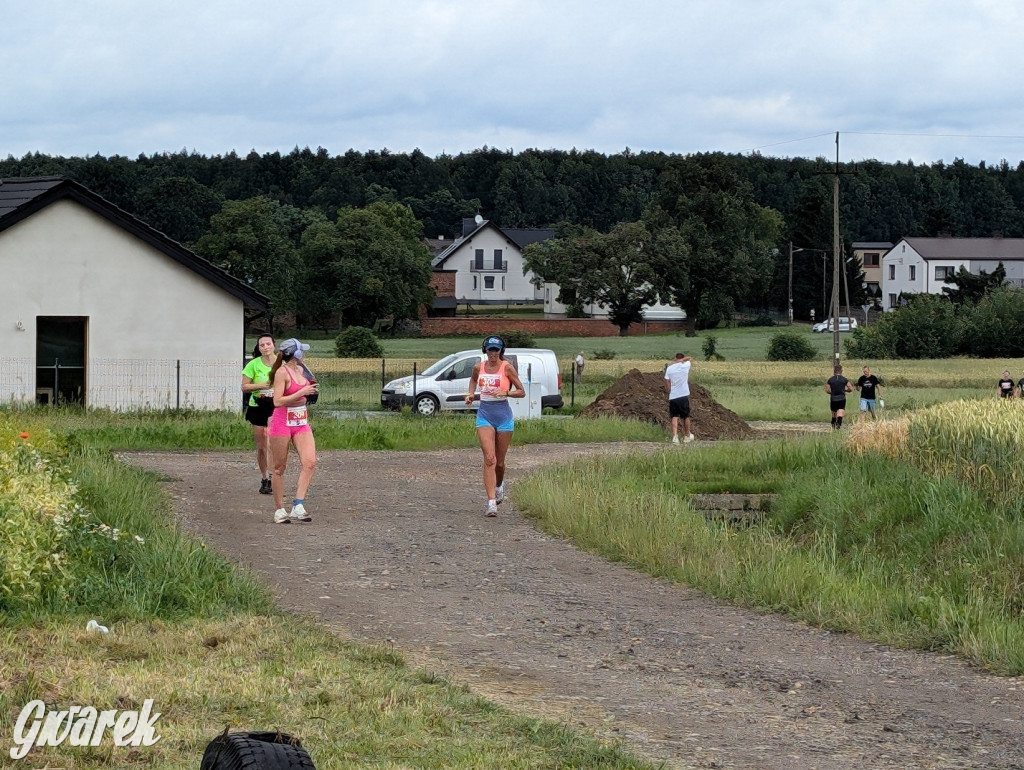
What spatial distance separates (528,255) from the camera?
325 feet

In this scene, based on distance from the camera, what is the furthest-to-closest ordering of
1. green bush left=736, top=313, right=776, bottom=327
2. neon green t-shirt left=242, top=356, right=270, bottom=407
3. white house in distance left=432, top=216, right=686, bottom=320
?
white house in distance left=432, top=216, right=686, bottom=320 < green bush left=736, top=313, right=776, bottom=327 < neon green t-shirt left=242, top=356, right=270, bottom=407

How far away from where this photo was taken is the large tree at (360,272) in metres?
90.9

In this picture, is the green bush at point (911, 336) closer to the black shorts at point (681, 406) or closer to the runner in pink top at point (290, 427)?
the black shorts at point (681, 406)

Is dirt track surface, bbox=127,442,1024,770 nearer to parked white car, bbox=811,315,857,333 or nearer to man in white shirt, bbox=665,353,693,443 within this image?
man in white shirt, bbox=665,353,693,443

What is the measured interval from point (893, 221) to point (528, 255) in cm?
9081

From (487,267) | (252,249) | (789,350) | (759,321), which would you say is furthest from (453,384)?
(487,267)

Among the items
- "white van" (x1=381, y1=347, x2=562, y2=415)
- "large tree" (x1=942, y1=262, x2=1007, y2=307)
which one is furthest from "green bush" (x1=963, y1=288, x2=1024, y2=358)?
"white van" (x1=381, y1=347, x2=562, y2=415)

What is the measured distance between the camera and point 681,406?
26.5 m

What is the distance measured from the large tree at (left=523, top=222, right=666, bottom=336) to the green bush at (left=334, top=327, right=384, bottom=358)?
29.6m

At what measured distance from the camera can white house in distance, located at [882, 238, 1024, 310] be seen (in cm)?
11662

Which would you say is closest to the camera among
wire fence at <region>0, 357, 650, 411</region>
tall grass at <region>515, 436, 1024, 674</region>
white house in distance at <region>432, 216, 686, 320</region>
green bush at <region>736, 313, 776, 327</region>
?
tall grass at <region>515, 436, 1024, 674</region>

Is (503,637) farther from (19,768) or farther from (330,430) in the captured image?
(330,430)

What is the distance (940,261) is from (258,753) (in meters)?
119

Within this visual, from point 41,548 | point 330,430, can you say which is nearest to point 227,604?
point 41,548
